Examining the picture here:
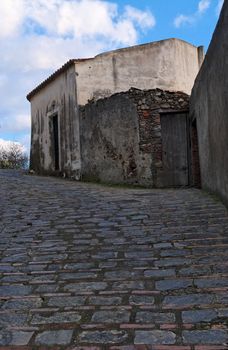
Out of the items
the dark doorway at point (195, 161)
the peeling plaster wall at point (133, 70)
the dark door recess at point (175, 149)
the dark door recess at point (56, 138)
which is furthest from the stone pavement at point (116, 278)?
the dark door recess at point (56, 138)

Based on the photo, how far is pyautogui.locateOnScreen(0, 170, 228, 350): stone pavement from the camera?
11.7 feet

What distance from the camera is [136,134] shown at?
13609mm

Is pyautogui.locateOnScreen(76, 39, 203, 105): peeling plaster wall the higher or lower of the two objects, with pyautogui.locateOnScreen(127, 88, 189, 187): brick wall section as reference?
higher

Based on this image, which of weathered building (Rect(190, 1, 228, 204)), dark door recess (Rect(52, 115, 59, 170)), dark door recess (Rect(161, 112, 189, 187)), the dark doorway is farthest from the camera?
dark door recess (Rect(52, 115, 59, 170))

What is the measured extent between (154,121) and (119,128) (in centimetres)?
115

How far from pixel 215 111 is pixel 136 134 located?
5589mm

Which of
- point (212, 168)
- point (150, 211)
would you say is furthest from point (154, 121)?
point (150, 211)

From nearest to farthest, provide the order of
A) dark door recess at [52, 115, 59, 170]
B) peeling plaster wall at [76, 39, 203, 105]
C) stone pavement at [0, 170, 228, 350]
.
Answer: stone pavement at [0, 170, 228, 350] < peeling plaster wall at [76, 39, 203, 105] < dark door recess at [52, 115, 59, 170]

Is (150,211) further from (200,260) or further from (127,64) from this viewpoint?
(127,64)

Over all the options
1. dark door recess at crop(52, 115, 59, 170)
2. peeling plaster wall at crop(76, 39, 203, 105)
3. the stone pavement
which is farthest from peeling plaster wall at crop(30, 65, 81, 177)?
the stone pavement

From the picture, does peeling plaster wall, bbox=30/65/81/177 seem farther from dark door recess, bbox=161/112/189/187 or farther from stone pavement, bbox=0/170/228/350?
stone pavement, bbox=0/170/228/350

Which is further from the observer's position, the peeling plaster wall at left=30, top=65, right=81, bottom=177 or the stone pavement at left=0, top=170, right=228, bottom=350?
the peeling plaster wall at left=30, top=65, right=81, bottom=177

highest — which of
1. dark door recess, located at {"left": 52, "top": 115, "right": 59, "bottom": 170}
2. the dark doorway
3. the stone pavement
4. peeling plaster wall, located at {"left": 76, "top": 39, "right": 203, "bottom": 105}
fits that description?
peeling plaster wall, located at {"left": 76, "top": 39, "right": 203, "bottom": 105}

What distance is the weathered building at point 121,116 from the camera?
535 inches
